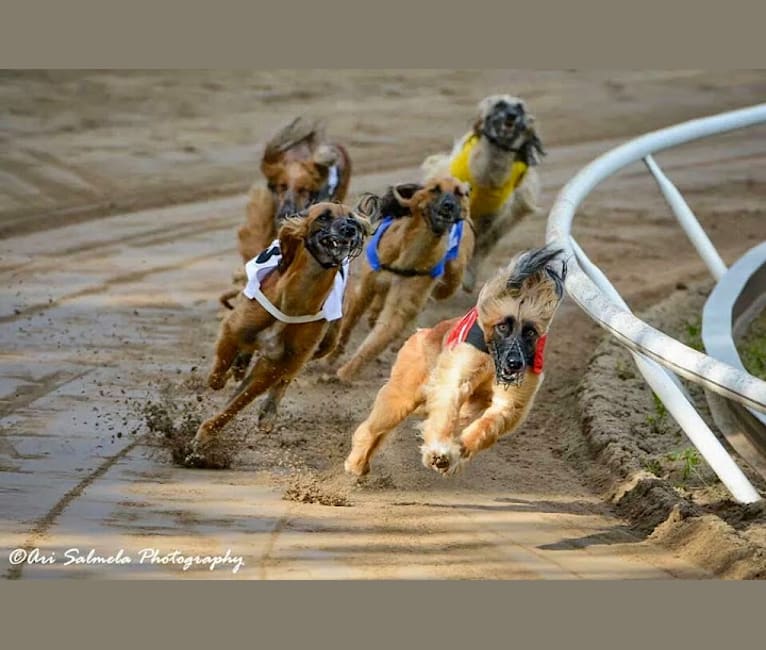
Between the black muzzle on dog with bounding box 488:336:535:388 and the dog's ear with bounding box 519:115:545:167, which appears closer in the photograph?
the black muzzle on dog with bounding box 488:336:535:388

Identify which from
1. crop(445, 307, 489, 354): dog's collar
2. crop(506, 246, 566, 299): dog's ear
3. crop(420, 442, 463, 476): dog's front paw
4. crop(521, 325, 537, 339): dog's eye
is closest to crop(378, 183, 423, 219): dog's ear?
crop(445, 307, 489, 354): dog's collar

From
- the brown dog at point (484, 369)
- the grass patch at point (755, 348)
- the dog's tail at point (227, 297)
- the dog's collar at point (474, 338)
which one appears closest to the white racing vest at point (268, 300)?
the brown dog at point (484, 369)

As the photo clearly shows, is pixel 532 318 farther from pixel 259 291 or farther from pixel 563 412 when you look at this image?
pixel 563 412

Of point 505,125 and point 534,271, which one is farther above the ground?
point 534,271

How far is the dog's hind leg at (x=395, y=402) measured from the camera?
5.93 metres

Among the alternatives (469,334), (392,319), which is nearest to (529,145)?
(392,319)

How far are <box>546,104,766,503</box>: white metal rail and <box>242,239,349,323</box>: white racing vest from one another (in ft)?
2.66

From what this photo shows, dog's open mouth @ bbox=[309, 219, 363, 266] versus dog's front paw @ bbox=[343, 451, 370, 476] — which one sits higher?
dog's open mouth @ bbox=[309, 219, 363, 266]

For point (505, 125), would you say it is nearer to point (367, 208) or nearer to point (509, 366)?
point (367, 208)

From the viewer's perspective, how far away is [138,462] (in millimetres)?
6320

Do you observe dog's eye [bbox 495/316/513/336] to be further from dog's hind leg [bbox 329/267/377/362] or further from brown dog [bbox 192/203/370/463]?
dog's hind leg [bbox 329/267/377/362]

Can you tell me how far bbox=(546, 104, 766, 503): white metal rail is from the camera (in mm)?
5344

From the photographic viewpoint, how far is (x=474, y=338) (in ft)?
18.8

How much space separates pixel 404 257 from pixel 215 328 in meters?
1.05
